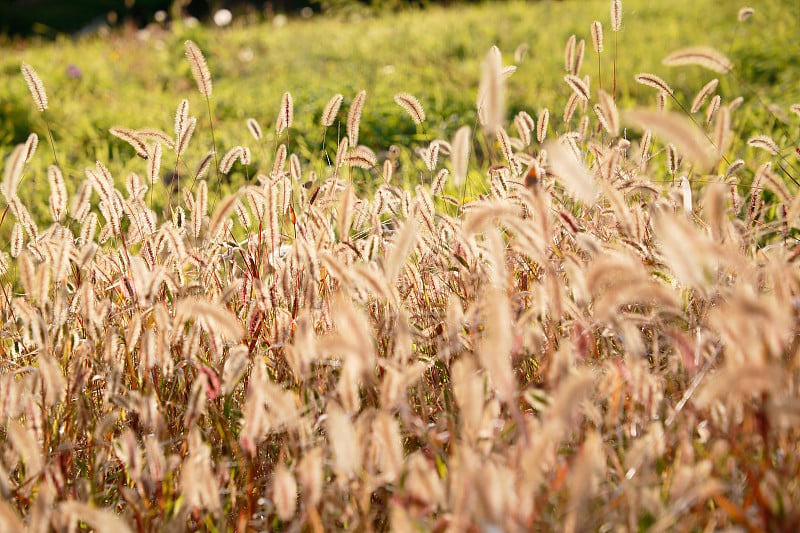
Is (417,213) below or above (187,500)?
above

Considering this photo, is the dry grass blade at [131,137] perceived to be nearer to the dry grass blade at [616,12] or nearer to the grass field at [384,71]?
the dry grass blade at [616,12]

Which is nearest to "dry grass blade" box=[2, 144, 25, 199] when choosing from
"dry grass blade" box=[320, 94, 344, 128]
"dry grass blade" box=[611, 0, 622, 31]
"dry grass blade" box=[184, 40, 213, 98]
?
"dry grass blade" box=[184, 40, 213, 98]

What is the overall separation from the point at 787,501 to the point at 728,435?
0.14 m

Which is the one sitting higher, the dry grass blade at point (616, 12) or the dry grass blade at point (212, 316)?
the dry grass blade at point (616, 12)

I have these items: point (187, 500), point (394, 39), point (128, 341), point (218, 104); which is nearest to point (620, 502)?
point (187, 500)

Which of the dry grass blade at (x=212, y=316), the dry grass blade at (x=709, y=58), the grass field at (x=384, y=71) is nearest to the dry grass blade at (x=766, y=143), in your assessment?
the dry grass blade at (x=709, y=58)

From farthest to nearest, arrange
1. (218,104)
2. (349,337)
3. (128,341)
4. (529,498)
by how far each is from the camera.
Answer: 1. (218,104)
2. (128,341)
3. (349,337)
4. (529,498)

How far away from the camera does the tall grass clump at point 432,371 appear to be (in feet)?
3.24

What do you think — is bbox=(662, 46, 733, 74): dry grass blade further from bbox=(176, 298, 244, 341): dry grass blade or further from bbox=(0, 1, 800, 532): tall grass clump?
bbox=(176, 298, 244, 341): dry grass blade

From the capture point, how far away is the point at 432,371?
5.34ft

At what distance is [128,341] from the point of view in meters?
1.47

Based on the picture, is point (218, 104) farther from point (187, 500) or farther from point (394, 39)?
point (187, 500)

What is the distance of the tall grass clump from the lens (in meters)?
0.99

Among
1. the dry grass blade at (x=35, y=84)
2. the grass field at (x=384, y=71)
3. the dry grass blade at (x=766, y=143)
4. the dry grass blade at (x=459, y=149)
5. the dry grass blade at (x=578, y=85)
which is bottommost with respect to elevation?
the grass field at (x=384, y=71)
